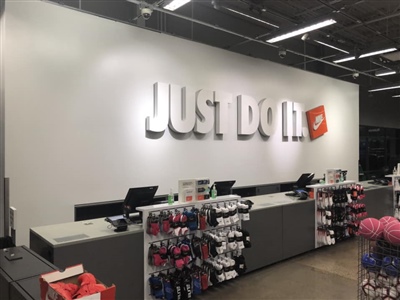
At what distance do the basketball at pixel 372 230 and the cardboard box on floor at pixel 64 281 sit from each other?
1562 mm

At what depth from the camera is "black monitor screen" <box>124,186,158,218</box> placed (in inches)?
133

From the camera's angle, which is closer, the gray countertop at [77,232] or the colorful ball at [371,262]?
the colorful ball at [371,262]

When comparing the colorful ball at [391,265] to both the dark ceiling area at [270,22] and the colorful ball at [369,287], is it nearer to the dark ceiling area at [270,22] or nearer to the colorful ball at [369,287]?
the colorful ball at [369,287]

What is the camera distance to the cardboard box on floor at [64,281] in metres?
1.21

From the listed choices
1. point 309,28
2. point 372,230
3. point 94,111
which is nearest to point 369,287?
point 372,230

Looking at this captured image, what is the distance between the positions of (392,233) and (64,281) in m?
1.79

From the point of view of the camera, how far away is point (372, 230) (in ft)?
6.40

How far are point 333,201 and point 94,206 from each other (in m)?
3.87

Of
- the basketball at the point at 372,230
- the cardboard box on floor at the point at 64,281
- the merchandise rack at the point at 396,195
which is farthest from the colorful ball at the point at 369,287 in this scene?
the merchandise rack at the point at 396,195

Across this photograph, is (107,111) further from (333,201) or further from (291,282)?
(333,201)

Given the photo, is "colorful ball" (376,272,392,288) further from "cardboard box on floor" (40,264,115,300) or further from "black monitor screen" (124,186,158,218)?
"black monitor screen" (124,186,158,218)

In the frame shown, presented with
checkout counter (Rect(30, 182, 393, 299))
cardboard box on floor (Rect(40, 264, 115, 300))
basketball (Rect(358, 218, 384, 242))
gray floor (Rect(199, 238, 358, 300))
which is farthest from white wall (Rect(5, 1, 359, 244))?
basketball (Rect(358, 218, 384, 242))

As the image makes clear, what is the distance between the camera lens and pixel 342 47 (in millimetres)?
8398

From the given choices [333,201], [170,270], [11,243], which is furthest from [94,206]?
[333,201]
